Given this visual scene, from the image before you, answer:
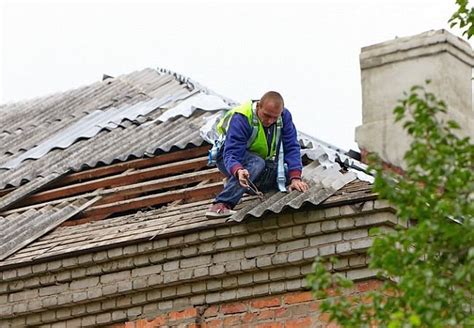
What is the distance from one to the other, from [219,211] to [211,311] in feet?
3.02

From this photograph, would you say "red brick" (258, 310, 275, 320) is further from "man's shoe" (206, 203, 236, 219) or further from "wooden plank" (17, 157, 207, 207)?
"wooden plank" (17, 157, 207, 207)

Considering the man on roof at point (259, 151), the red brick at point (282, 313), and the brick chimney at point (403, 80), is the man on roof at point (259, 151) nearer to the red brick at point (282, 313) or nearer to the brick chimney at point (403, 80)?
the red brick at point (282, 313)

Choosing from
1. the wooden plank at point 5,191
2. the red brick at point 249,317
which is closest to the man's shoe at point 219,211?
the red brick at point 249,317

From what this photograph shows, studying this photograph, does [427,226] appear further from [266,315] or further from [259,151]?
[259,151]

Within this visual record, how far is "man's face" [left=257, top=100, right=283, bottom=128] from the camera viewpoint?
50.8 feet

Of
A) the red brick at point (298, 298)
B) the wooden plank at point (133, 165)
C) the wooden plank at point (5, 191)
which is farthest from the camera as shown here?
the wooden plank at point (5, 191)

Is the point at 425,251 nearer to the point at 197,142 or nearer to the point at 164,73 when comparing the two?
the point at 197,142

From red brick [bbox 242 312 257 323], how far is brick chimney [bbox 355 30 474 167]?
2407 mm

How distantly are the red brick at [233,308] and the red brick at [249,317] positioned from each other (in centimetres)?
6

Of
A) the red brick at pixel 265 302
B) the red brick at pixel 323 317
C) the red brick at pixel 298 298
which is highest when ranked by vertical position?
the red brick at pixel 298 298

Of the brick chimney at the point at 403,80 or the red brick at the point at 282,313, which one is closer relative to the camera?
the red brick at the point at 282,313

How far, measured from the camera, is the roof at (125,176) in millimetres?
16203

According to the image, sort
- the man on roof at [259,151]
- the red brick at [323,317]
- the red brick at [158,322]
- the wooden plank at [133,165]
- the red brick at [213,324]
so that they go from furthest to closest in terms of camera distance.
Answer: the wooden plank at [133,165] → the red brick at [158,322] → the red brick at [213,324] → the man on roof at [259,151] → the red brick at [323,317]

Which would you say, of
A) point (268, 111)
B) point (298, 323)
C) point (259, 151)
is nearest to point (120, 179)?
point (259, 151)
